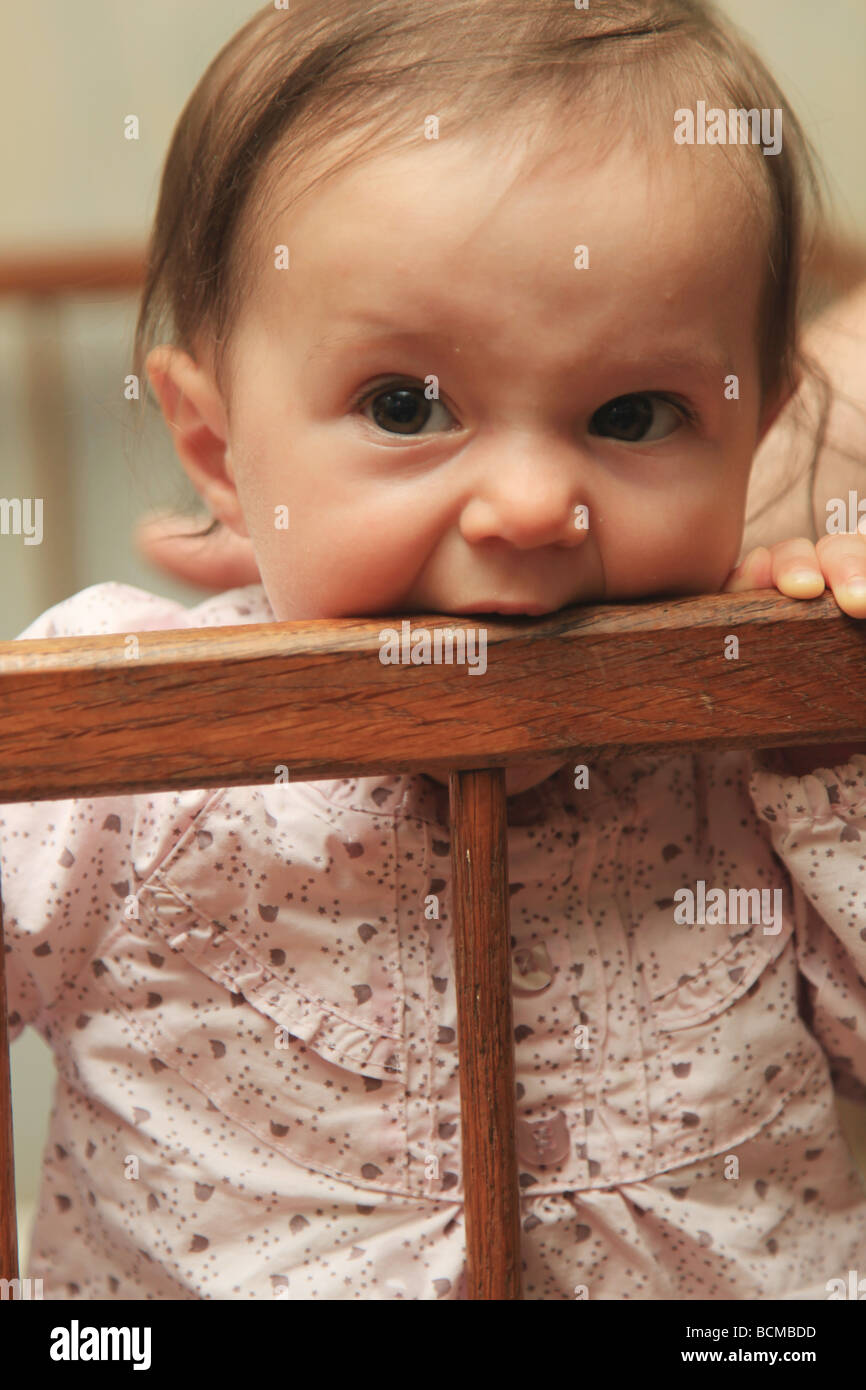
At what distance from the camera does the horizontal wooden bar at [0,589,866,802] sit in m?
0.48

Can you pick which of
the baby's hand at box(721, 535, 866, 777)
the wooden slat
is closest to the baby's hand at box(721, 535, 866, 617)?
the baby's hand at box(721, 535, 866, 777)

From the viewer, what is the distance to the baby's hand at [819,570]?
1.72 ft

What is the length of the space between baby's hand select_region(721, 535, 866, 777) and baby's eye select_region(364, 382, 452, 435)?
15 centimetres

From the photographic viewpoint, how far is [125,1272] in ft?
2.49

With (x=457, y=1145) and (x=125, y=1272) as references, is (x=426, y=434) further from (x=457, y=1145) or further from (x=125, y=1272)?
(x=125, y=1272)

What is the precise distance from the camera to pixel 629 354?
576 millimetres

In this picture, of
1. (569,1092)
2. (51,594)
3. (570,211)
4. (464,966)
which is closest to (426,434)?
(570,211)

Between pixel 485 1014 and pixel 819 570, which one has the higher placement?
pixel 819 570

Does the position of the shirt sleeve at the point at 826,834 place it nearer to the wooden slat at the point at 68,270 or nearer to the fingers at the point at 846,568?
the fingers at the point at 846,568

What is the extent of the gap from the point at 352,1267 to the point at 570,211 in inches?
19.5

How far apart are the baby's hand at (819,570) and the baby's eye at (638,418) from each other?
73mm

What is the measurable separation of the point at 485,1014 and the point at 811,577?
8.1 inches

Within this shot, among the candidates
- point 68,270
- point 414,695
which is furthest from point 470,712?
point 68,270

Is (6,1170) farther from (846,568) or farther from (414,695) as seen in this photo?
(846,568)
